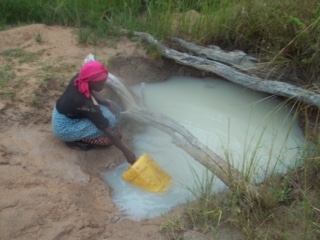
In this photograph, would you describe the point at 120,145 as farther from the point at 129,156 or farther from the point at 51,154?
the point at 51,154

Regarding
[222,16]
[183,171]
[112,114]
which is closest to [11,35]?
[112,114]

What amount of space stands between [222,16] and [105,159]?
209cm

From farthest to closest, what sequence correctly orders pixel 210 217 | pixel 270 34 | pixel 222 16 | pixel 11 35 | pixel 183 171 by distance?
pixel 11 35 < pixel 222 16 < pixel 270 34 < pixel 183 171 < pixel 210 217

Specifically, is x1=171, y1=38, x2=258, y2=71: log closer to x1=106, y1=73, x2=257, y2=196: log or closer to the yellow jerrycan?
x1=106, y1=73, x2=257, y2=196: log

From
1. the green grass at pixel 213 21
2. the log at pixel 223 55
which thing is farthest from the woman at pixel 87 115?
the green grass at pixel 213 21

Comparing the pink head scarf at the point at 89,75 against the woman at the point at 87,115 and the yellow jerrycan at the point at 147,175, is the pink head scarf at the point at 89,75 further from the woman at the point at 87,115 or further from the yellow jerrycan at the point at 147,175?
the yellow jerrycan at the point at 147,175

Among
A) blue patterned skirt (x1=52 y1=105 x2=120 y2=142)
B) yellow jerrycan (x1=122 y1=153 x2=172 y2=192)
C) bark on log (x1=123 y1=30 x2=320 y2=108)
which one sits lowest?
yellow jerrycan (x1=122 y1=153 x2=172 y2=192)

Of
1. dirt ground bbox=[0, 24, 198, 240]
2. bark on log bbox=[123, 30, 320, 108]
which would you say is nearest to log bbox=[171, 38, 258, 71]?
bark on log bbox=[123, 30, 320, 108]

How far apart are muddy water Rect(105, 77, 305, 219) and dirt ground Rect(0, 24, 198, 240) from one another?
18 centimetres

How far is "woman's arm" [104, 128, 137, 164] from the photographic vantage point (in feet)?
11.7

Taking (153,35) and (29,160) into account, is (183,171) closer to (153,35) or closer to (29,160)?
(29,160)

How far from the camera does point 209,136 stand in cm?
415

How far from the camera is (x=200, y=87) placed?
4.89m

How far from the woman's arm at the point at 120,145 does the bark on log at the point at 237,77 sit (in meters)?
1.39
